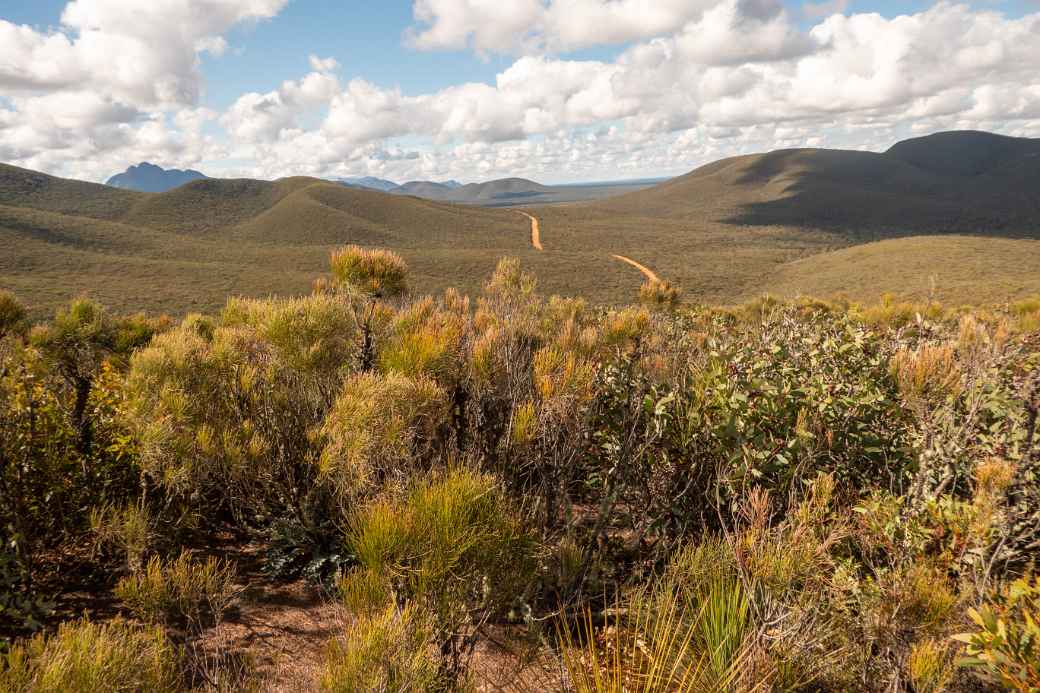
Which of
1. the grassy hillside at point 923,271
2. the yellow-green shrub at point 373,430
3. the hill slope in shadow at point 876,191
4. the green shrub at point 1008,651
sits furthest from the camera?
the hill slope in shadow at point 876,191

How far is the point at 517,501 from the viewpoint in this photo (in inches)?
119

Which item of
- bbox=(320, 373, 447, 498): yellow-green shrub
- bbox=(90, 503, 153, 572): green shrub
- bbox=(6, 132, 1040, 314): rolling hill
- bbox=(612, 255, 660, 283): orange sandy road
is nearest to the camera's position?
bbox=(320, 373, 447, 498): yellow-green shrub

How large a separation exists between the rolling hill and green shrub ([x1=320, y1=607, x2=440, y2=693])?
3580cm

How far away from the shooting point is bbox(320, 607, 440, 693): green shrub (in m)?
1.53

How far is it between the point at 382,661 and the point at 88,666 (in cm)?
90

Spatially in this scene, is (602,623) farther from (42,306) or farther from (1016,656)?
(42,306)

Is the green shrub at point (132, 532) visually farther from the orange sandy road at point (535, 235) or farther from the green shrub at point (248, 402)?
the orange sandy road at point (535, 235)

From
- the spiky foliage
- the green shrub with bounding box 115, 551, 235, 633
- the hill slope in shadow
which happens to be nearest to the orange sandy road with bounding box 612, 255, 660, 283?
the spiky foliage

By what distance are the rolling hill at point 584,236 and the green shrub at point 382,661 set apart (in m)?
35.8

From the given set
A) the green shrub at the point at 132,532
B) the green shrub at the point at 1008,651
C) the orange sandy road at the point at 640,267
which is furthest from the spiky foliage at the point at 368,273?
the orange sandy road at the point at 640,267

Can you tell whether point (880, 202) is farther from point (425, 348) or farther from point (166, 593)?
point (166, 593)

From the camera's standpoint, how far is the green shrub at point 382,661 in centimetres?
153

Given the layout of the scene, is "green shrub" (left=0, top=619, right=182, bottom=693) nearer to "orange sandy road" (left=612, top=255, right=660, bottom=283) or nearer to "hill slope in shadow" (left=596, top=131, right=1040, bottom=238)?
"orange sandy road" (left=612, top=255, right=660, bottom=283)

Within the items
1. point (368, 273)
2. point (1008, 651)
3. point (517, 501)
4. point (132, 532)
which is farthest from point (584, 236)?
point (1008, 651)
